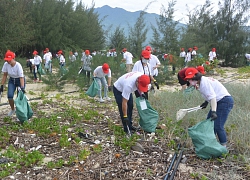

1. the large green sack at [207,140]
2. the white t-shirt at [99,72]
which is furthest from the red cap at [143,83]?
the white t-shirt at [99,72]

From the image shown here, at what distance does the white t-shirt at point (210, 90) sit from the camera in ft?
12.6

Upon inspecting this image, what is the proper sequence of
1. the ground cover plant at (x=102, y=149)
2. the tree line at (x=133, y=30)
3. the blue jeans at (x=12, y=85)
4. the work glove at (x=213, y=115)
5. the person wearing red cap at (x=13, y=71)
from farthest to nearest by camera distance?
the tree line at (x=133, y=30), the blue jeans at (x=12, y=85), the person wearing red cap at (x=13, y=71), the work glove at (x=213, y=115), the ground cover plant at (x=102, y=149)

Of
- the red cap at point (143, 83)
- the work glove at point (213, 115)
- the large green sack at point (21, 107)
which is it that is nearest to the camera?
the work glove at point (213, 115)

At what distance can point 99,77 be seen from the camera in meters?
7.89

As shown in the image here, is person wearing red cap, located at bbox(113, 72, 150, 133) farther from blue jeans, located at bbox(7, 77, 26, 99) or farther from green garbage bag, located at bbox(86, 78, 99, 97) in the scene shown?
green garbage bag, located at bbox(86, 78, 99, 97)

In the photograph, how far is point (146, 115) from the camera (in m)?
4.86

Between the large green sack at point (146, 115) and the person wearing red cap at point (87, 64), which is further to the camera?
the person wearing red cap at point (87, 64)

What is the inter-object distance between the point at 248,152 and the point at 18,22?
16182 millimetres

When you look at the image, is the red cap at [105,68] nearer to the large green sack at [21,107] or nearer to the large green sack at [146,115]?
the large green sack at [21,107]

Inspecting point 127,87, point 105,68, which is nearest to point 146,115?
point 127,87

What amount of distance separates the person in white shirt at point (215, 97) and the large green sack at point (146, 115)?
1056 millimetres

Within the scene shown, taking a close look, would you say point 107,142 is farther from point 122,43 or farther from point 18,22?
point 122,43

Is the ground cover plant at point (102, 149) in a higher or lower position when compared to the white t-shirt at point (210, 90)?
lower

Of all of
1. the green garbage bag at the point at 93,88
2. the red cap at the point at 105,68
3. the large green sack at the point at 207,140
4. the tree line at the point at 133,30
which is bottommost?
the large green sack at the point at 207,140
